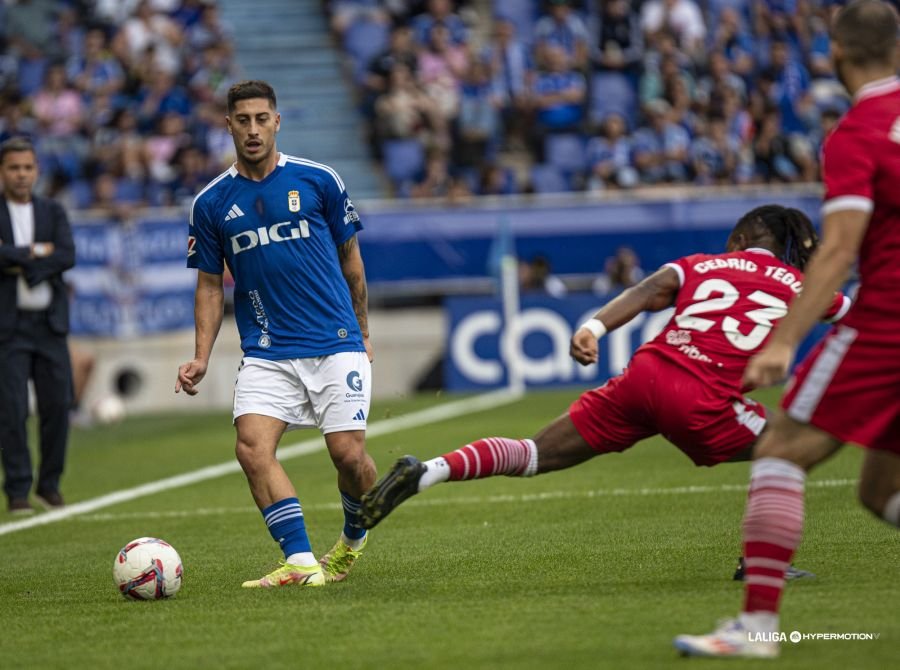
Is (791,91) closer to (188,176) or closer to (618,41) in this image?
(618,41)

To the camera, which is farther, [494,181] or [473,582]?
[494,181]

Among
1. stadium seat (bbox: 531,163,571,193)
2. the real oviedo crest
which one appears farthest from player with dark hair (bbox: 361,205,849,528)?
stadium seat (bbox: 531,163,571,193)

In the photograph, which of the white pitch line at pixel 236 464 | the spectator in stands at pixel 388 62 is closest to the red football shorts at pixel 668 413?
the white pitch line at pixel 236 464

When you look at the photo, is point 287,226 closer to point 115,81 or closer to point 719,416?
point 719,416

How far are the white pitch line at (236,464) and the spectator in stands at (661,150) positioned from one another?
4098 mm

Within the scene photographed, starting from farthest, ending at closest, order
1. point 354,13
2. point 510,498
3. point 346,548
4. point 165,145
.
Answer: point 354,13
point 165,145
point 510,498
point 346,548

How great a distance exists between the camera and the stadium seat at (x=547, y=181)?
22281 millimetres

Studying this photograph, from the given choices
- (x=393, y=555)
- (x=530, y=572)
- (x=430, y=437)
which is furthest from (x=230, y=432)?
(x=530, y=572)

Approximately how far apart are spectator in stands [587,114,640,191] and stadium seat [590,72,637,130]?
75 cm

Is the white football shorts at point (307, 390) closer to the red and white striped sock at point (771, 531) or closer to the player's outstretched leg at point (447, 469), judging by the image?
the player's outstretched leg at point (447, 469)

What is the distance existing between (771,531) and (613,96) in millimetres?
18811

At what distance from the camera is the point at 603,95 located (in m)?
23.5

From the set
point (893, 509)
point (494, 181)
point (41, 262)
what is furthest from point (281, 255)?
point (494, 181)

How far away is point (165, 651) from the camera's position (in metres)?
5.73
